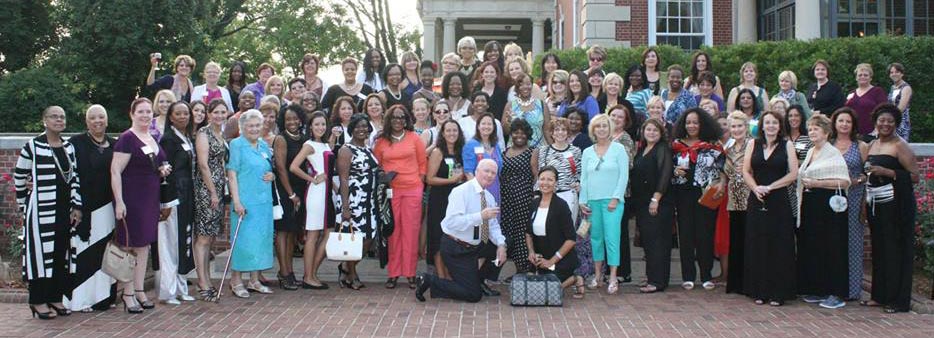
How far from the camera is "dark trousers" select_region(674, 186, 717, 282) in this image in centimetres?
1038

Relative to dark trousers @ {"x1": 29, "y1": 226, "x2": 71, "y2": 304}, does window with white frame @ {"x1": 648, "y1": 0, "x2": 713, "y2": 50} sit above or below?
above

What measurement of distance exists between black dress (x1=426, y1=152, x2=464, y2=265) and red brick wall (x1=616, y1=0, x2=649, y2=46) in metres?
12.0

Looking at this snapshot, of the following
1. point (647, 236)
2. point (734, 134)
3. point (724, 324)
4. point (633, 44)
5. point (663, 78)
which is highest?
point (633, 44)

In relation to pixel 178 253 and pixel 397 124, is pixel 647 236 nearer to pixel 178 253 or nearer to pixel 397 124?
pixel 397 124

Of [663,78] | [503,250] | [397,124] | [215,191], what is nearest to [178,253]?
[215,191]

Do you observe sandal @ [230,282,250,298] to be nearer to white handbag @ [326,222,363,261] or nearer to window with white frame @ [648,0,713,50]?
white handbag @ [326,222,363,261]

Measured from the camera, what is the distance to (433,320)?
345 inches

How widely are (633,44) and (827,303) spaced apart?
1264cm

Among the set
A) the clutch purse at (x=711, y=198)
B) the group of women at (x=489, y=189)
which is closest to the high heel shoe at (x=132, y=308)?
the group of women at (x=489, y=189)

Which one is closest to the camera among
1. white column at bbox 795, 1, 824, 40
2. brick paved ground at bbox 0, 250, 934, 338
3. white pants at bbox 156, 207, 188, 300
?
brick paved ground at bbox 0, 250, 934, 338

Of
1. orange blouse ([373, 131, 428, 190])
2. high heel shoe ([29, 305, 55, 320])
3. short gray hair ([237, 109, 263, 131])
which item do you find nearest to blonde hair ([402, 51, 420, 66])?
orange blouse ([373, 131, 428, 190])

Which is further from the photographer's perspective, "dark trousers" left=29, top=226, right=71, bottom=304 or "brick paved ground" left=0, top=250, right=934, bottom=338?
"dark trousers" left=29, top=226, right=71, bottom=304

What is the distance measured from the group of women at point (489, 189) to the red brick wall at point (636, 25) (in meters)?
9.81

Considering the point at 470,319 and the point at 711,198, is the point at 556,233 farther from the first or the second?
the point at 711,198
